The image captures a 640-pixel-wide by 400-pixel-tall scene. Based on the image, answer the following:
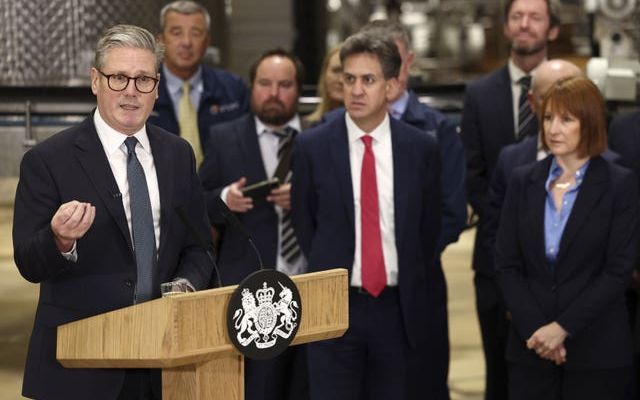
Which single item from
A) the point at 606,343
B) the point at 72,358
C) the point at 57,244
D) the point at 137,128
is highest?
the point at 137,128

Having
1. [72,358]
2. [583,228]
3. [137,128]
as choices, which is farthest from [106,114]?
[583,228]

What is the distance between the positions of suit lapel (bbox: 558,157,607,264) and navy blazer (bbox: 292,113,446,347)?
520 mm

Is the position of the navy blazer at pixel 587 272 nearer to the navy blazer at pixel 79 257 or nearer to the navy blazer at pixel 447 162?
the navy blazer at pixel 447 162

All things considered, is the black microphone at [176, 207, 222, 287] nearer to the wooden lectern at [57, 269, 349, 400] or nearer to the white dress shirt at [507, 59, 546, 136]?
the wooden lectern at [57, 269, 349, 400]

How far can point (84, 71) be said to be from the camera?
661cm

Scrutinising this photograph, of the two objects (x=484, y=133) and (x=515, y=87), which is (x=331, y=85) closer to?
(x=484, y=133)

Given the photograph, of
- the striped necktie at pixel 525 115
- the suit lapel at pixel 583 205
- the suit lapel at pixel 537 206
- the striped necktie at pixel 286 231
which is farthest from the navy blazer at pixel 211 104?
the suit lapel at pixel 583 205

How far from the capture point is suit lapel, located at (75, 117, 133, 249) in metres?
3.37

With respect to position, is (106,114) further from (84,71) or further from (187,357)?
(84,71)

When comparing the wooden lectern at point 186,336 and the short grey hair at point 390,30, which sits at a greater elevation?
the short grey hair at point 390,30

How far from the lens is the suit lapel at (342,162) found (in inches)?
189

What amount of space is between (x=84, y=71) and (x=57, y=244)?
11.6 feet

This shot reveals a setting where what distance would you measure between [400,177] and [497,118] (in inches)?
41.3

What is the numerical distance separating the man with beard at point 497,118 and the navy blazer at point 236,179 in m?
0.94
